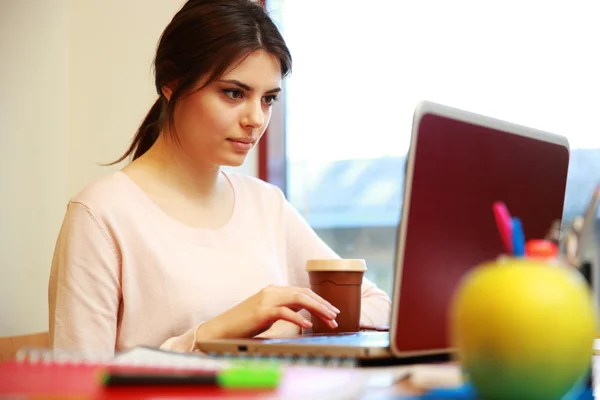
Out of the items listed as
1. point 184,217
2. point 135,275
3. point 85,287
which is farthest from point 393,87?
point 85,287

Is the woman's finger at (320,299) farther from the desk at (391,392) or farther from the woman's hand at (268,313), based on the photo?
the desk at (391,392)

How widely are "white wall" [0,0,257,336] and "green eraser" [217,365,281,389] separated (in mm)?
1607

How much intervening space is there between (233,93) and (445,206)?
79 cm

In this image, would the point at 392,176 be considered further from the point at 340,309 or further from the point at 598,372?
the point at 598,372

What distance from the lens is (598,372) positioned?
2.91 ft

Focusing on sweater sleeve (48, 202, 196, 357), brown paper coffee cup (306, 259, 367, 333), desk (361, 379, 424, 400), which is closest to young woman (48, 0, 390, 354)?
sweater sleeve (48, 202, 196, 357)

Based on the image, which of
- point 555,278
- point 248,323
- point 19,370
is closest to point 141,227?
point 248,323

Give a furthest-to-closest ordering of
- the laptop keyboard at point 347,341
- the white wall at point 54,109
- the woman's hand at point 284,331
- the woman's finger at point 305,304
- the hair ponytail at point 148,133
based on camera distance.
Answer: the white wall at point 54,109 < the hair ponytail at point 148,133 < the woman's hand at point 284,331 < the woman's finger at point 305,304 < the laptop keyboard at point 347,341

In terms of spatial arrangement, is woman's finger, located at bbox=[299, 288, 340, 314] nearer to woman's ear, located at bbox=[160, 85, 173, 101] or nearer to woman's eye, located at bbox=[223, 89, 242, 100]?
woman's eye, located at bbox=[223, 89, 242, 100]

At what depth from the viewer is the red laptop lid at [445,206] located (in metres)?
0.78

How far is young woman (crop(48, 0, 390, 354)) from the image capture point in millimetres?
1369

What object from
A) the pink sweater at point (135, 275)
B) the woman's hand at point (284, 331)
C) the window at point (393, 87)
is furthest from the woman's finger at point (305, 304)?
the window at point (393, 87)

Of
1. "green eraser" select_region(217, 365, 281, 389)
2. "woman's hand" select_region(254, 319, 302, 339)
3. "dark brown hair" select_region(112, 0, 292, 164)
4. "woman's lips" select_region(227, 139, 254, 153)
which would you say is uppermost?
"dark brown hair" select_region(112, 0, 292, 164)

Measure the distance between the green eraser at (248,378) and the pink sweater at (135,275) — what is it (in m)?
0.81
